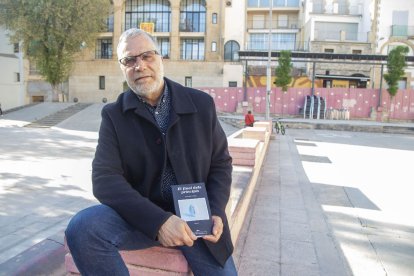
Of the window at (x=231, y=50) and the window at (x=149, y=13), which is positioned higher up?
the window at (x=149, y=13)

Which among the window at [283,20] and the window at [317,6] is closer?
the window at [317,6]

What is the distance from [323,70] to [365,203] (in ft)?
112

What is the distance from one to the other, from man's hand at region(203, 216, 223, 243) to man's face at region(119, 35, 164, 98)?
88cm

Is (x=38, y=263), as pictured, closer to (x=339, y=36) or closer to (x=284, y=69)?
(x=284, y=69)

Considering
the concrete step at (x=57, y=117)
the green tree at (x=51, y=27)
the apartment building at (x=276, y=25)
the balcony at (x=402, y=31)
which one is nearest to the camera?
the concrete step at (x=57, y=117)

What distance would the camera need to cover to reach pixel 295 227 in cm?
494

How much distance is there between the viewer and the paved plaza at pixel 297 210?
13.0 feet

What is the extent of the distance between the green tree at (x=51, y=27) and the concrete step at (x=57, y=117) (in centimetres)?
470

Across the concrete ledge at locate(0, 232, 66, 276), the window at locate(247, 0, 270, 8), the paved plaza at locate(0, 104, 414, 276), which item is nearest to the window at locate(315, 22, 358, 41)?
the window at locate(247, 0, 270, 8)

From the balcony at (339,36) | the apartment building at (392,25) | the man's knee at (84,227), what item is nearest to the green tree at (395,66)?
the apartment building at (392,25)

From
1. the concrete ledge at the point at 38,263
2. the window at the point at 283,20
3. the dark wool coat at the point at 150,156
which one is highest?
the window at the point at 283,20

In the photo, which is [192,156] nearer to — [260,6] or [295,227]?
[295,227]

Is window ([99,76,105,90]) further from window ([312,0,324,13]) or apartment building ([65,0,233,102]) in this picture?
window ([312,0,324,13])

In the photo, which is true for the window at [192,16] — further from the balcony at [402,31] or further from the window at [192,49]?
the balcony at [402,31]
